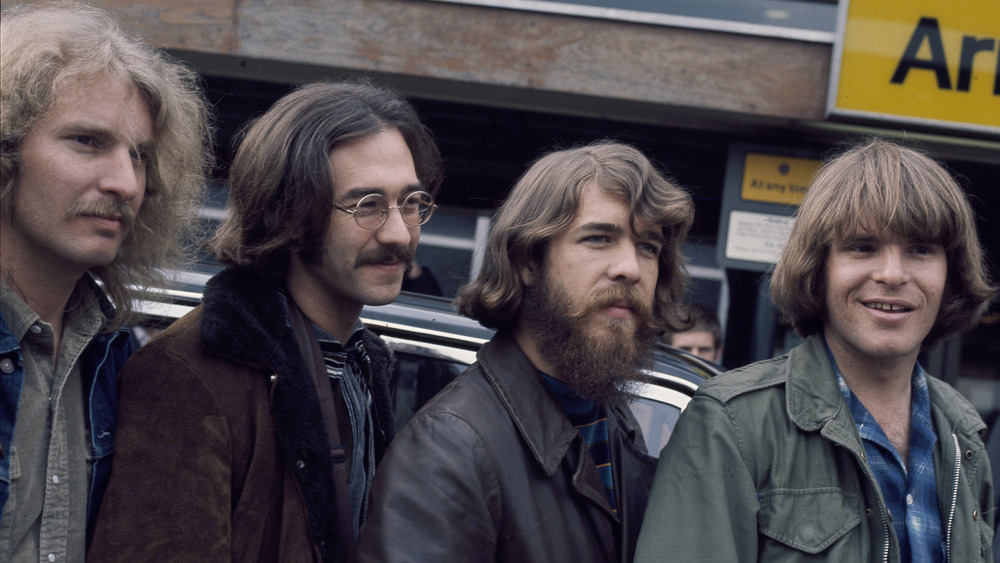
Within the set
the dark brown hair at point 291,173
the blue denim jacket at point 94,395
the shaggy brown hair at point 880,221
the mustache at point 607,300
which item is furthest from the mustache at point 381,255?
the shaggy brown hair at point 880,221

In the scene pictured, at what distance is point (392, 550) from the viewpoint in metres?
1.90

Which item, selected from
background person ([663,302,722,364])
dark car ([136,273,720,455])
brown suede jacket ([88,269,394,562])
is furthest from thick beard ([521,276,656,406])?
background person ([663,302,722,364])

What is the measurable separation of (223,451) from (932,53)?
5.37 m

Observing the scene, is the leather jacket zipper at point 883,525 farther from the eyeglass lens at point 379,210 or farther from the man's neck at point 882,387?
the eyeglass lens at point 379,210

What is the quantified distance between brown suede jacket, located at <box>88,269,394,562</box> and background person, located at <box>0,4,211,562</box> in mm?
121

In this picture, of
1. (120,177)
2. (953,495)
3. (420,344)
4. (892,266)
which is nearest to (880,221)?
(892,266)

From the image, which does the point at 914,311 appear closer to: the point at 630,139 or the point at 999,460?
the point at 999,460

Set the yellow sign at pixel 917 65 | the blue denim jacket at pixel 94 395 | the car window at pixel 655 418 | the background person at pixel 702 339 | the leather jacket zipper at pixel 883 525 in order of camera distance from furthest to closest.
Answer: the yellow sign at pixel 917 65 < the background person at pixel 702 339 < the car window at pixel 655 418 < the leather jacket zipper at pixel 883 525 < the blue denim jacket at pixel 94 395

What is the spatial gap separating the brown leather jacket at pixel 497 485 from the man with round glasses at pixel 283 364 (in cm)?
22

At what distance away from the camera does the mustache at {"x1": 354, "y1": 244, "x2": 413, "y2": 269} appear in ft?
7.74

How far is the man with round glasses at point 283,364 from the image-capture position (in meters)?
1.93

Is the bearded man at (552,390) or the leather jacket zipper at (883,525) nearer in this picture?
the bearded man at (552,390)

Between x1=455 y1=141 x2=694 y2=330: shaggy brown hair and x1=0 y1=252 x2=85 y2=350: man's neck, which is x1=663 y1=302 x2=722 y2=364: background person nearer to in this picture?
x1=455 y1=141 x2=694 y2=330: shaggy brown hair

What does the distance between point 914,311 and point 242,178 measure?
5.67ft
